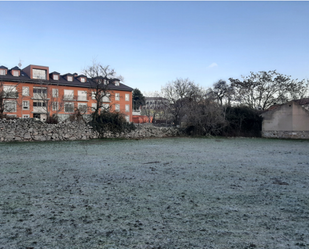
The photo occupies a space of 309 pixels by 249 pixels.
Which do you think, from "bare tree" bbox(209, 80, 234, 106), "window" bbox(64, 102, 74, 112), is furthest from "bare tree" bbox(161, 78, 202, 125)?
"window" bbox(64, 102, 74, 112)

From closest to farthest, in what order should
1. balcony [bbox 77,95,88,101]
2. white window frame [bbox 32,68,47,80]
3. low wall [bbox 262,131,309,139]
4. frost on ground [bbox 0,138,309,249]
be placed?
frost on ground [bbox 0,138,309,249]
low wall [bbox 262,131,309,139]
white window frame [bbox 32,68,47,80]
balcony [bbox 77,95,88,101]

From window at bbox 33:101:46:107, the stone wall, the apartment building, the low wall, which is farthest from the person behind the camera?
window at bbox 33:101:46:107

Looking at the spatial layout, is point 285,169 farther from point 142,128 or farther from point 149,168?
point 142,128

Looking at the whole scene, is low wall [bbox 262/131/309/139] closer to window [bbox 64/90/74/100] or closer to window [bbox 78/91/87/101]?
window [bbox 64/90/74/100]

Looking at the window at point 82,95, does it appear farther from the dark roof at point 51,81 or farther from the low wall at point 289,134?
the low wall at point 289,134

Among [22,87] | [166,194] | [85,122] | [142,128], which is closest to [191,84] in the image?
[142,128]

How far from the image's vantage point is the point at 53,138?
2106 centimetres

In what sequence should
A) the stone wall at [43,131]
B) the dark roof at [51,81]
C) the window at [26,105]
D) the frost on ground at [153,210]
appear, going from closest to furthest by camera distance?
the frost on ground at [153,210], the stone wall at [43,131], the dark roof at [51,81], the window at [26,105]

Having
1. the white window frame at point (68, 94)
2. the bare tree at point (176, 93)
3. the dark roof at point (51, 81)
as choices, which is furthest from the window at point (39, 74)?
the bare tree at point (176, 93)

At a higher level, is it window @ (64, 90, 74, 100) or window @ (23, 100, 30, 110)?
window @ (64, 90, 74, 100)

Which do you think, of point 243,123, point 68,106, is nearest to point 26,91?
point 68,106

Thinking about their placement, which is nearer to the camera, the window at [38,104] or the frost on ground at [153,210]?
the frost on ground at [153,210]

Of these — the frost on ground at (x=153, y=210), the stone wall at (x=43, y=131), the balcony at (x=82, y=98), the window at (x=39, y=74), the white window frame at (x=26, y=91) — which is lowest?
the frost on ground at (x=153, y=210)

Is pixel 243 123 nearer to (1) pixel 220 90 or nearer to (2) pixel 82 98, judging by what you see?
(1) pixel 220 90
